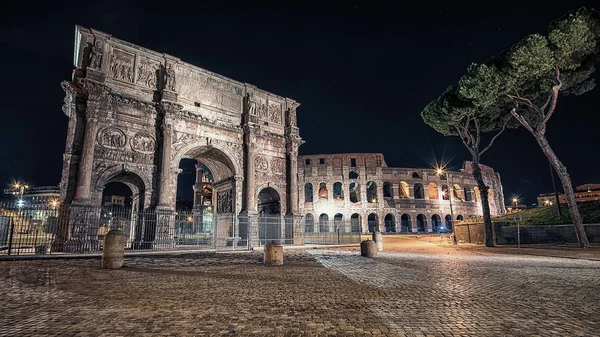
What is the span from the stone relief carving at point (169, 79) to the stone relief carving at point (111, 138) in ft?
12.3

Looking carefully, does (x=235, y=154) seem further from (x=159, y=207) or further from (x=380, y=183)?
(x=380, y=183)

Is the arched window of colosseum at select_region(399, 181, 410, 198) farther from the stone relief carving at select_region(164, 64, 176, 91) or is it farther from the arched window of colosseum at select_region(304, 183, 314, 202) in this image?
the stone relief carving at select_region(164, 64, 176, 91)

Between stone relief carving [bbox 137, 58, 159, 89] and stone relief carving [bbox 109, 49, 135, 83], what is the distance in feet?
1.56

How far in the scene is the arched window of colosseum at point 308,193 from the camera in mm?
45119

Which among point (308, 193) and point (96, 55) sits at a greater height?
point (96, 55)

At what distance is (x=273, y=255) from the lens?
909cm

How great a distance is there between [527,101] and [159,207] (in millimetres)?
21396

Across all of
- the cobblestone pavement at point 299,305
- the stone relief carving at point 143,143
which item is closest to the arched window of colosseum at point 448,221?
the cobblestone pavement at point 299,305

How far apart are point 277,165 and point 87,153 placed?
11.6 m

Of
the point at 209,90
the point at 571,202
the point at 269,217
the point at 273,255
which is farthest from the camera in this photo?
the point at 209,90

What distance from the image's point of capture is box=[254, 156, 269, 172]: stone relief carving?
2081 cm

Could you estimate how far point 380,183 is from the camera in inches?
1752

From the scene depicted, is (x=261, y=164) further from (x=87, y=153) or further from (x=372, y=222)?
(x=372, y=222)

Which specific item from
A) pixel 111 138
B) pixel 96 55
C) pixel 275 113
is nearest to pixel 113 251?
pixel 111 138
